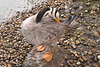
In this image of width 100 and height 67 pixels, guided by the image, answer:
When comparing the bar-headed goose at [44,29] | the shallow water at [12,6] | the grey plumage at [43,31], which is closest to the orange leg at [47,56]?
the bar-headed goose at [44,29]

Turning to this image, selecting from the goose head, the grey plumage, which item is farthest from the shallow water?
the goose head

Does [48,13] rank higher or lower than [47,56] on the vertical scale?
higher

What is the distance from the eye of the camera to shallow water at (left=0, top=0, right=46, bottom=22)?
767 centimetres

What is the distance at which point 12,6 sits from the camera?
8102mm

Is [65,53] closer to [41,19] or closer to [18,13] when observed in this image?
[41,19]

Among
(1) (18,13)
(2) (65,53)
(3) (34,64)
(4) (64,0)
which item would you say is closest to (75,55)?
(2) (65,53)

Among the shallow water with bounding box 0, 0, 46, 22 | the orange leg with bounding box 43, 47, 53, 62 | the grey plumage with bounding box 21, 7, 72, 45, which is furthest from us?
the shallow water with bounding box 0, 0, 46, 22

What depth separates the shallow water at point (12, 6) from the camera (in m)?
7.67

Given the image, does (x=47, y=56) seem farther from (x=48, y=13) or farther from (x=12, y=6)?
(x=12, y=6)

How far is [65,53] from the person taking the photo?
420 centimetres

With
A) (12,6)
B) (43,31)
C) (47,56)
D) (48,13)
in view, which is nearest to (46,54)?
(47,56)

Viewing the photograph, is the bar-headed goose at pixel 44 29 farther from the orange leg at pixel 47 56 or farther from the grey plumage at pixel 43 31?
the orange leg at pixel 47 56

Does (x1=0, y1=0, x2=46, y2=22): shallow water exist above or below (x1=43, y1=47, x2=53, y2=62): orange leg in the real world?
above

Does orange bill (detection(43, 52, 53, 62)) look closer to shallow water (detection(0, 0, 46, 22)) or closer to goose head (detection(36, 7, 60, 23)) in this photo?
goose head (detection(36, 7, 60, 23))
